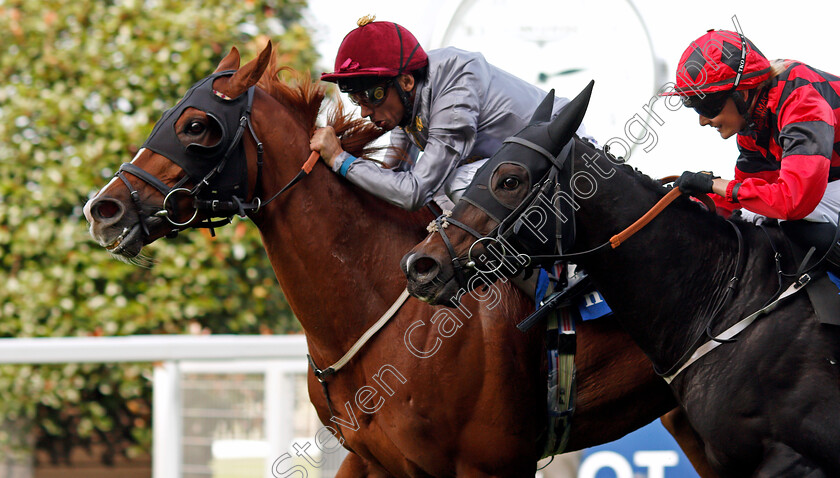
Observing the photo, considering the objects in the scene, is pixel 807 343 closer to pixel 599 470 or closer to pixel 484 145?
pixel 484 145

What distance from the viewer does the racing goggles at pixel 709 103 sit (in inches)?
116

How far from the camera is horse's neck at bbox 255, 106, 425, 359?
131 inches

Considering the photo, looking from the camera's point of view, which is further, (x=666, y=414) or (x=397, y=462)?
(x=666, y=414)

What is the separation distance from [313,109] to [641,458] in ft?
8.33

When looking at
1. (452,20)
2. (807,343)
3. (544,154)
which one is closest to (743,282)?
(807,343)

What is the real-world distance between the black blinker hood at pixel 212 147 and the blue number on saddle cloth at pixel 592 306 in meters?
1.31

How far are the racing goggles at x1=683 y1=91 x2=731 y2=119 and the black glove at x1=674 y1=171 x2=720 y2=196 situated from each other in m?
0.23

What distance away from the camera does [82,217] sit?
6410mm

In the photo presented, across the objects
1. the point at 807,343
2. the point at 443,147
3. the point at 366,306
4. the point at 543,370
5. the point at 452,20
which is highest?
the point at 452,20

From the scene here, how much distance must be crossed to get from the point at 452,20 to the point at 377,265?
2735 millimetres

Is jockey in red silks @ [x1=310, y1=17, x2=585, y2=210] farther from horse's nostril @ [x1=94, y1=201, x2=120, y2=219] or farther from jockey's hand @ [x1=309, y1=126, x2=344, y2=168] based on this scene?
horse's nostril @ [x1=94, y1=201, x2=120, y2=219]

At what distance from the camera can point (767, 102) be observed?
2.96 meters

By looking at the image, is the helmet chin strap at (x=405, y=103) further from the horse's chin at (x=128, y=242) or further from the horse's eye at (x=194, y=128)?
the horse's chin at (x=128, y=242)

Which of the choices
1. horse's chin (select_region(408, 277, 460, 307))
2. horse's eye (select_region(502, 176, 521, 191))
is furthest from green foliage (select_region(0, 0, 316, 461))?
horse's eye (select_region(502, 176, 521, 191))
